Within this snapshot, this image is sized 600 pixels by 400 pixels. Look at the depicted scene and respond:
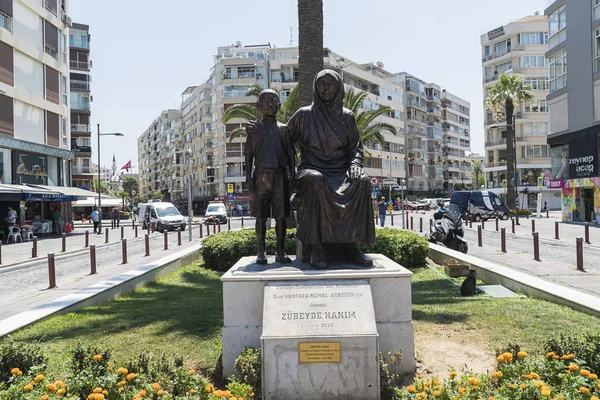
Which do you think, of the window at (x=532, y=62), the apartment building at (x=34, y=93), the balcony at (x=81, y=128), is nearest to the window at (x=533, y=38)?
the window at (x=532, y=62)

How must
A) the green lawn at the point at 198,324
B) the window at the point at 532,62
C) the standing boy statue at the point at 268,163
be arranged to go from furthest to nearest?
the window at the point at 532,62 < the standing boy statue at the point at 268,163 < the green lawn at the point at 198,324

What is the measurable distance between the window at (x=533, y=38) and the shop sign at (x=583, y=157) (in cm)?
3657

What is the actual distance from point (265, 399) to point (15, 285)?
9612mm

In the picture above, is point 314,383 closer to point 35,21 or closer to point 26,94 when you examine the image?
point 26,94

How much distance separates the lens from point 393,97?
7650 cm

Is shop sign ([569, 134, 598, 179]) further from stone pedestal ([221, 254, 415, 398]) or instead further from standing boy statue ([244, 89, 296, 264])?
stone pedestal ([221, 254, 415, 398])

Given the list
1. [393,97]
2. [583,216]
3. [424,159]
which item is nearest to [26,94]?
[583,216]

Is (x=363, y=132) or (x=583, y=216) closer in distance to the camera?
(x=363, y=132)

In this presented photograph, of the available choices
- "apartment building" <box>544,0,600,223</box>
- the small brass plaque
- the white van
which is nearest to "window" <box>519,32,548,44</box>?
"apartment building" <box>544,0,600,223</box>

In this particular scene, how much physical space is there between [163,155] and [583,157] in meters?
93.5

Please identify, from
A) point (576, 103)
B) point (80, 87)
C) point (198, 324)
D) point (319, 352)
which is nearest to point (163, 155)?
point (80, 87)

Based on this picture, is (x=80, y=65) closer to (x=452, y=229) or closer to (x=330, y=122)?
(x=452, y=229)

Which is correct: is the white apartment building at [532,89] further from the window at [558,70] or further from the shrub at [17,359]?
the shrub at [17,359]

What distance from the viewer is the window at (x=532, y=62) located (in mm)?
61125
